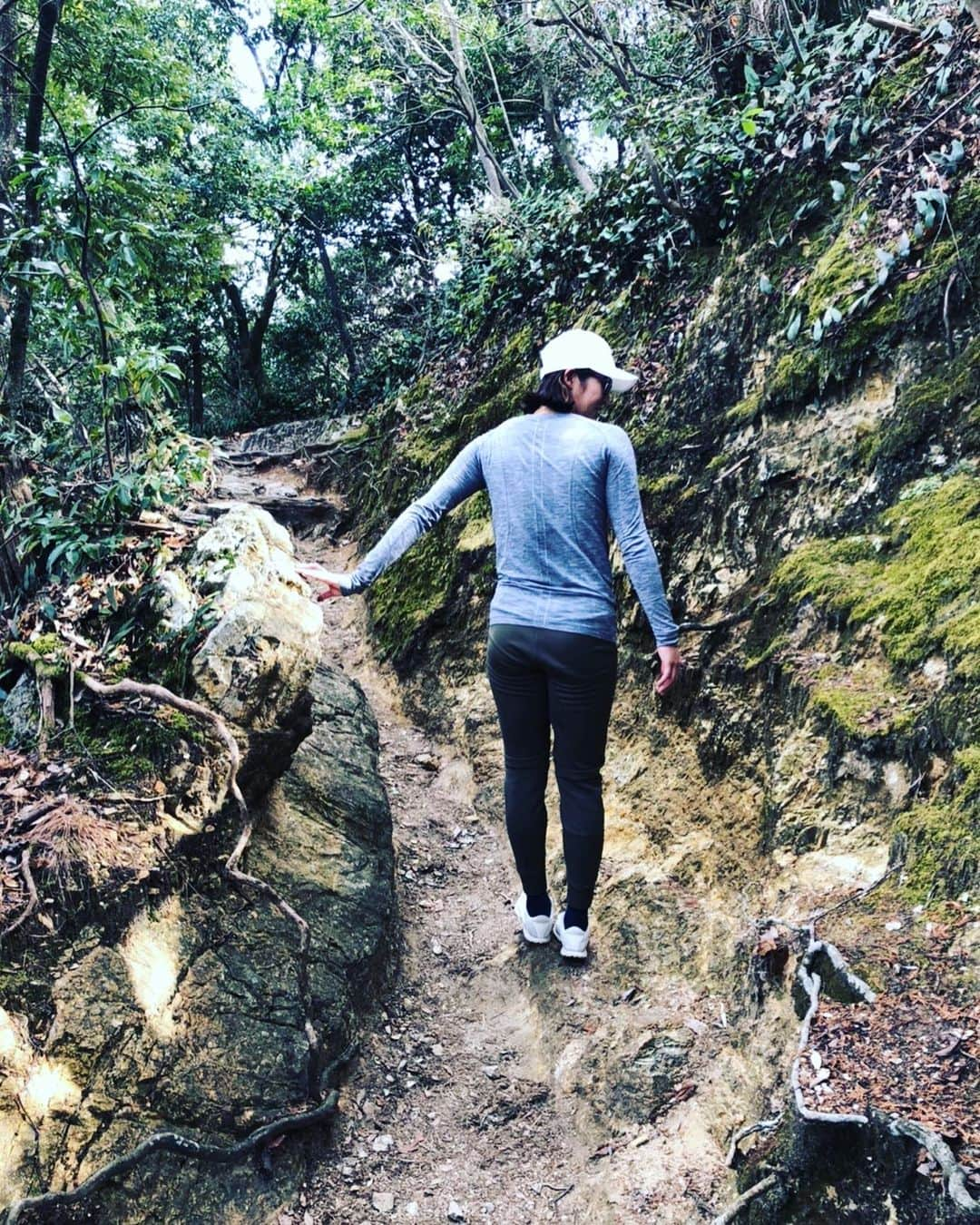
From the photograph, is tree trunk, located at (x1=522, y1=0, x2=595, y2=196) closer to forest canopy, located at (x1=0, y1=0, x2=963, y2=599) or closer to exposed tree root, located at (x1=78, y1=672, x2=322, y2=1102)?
forest canopy, located at (x1=0, y1=0, x2=963, y2=599)

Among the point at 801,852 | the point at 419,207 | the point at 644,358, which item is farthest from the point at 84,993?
the point at 419,207

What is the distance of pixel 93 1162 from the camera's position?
8.15ft

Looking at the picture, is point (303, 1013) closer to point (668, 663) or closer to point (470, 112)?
point (668, 663)

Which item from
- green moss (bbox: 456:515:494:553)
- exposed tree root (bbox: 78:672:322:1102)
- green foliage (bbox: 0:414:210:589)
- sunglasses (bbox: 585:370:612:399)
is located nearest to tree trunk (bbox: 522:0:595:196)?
green moss (bbox: 456:515:494:553)

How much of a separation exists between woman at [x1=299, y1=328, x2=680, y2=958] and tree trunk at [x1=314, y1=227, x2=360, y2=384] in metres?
12.5

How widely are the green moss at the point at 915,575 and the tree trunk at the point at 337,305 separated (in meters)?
12.7

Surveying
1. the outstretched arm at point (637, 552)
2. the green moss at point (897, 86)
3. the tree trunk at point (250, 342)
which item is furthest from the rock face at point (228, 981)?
the tree trunk at point (250, 342)

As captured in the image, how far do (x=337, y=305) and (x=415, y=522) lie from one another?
13671 mm

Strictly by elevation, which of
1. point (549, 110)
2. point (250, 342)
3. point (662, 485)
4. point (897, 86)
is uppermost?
point (549, 110)

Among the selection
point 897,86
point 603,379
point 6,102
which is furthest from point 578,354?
point 6,102

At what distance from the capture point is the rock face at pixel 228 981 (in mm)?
2529

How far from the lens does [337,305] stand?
1571 centimetres

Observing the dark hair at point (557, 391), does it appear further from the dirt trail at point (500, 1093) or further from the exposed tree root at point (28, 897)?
the exposed tree root at point (28, 897)

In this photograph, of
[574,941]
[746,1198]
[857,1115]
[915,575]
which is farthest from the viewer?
[574,941]
